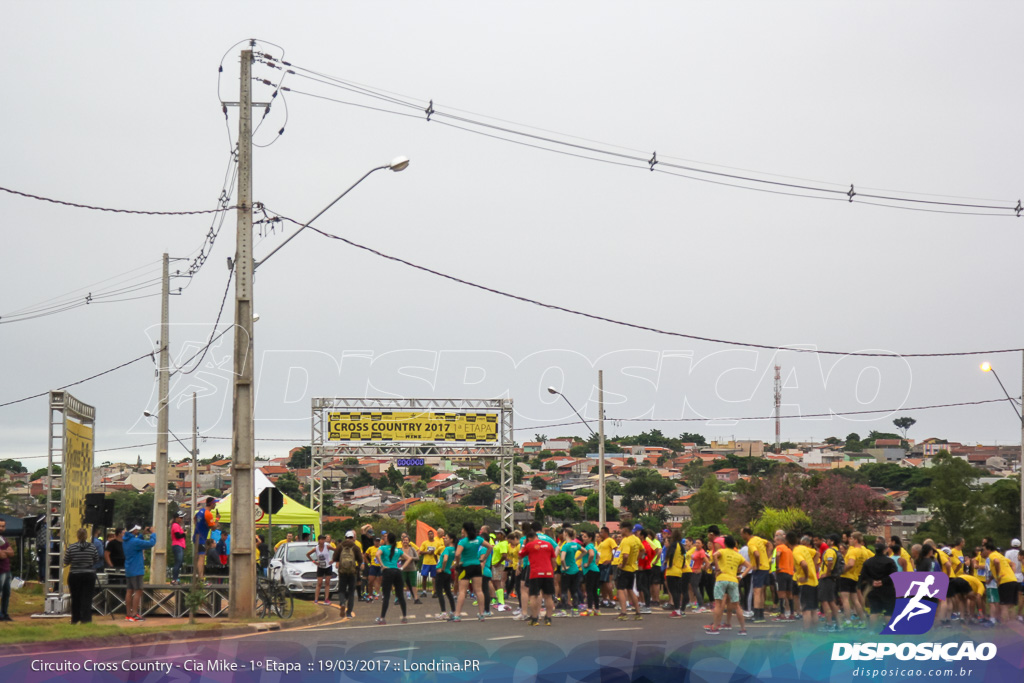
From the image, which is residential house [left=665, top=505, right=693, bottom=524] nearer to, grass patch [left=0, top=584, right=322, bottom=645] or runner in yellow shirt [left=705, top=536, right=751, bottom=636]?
grass patch [left=0, top=584, right=322, bottom=645]

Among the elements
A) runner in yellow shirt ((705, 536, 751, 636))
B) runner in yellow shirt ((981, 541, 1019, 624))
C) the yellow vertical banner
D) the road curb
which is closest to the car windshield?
the yellow vertical banner

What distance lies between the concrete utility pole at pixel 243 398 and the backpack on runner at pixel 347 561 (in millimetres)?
2048

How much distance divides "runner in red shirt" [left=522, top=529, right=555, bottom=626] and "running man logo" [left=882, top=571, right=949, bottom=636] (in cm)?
546

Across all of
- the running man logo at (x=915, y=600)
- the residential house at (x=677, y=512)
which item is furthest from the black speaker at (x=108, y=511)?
the residential house at (x=677, y=512)

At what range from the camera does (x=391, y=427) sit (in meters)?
49.8

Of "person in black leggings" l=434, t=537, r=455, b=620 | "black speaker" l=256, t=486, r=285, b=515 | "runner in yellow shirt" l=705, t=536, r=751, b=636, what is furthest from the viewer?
"black speaker" l=256, t=486, r=285, b=515

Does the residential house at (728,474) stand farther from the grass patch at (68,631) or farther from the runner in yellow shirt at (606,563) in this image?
the grass patch at (68,631)

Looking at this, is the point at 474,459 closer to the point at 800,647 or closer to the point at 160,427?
the point at 160,427

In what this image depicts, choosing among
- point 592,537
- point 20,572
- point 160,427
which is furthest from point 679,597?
point 20,572

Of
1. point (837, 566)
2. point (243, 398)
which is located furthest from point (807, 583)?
point (243, 398)

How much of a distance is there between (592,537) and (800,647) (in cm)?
851

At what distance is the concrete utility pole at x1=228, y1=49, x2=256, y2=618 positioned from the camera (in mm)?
19281

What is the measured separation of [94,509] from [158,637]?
778 centimetres

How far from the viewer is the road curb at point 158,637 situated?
565 inches
